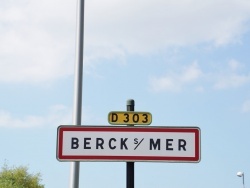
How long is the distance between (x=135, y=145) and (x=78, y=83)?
4.57 m

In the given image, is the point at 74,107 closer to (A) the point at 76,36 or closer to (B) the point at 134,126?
(A) the point at 76,36

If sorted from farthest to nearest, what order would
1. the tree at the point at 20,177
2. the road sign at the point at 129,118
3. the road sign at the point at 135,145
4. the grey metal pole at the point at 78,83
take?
the tree at the point at 20,177, the grey metal pole at the point at 78,83, the road sign at the point at 135,145, the road sign at the point at 129,118

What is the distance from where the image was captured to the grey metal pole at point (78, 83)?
38.0 ft

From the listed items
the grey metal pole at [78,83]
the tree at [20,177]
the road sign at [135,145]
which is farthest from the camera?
the tree at [20,177]

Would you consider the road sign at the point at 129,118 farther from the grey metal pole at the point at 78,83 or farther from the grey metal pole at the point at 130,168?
the grey metal pole at the point at 78,83

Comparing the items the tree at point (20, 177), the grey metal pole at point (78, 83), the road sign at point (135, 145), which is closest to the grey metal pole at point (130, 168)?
the road sign at point (135, 145)

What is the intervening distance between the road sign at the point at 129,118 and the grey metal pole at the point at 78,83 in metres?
3.82

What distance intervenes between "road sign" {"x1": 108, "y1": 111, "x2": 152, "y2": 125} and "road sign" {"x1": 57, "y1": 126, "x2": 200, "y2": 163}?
0.13 m

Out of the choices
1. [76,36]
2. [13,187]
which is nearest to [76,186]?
[76,36]

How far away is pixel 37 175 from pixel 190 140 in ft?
226

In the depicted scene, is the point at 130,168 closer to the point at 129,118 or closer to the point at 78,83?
the point at 129,118

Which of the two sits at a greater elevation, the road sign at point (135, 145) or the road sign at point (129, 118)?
the road sign at point (129, 118)

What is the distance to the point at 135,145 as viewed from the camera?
8062 millimetres

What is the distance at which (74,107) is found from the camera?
40.0ft
